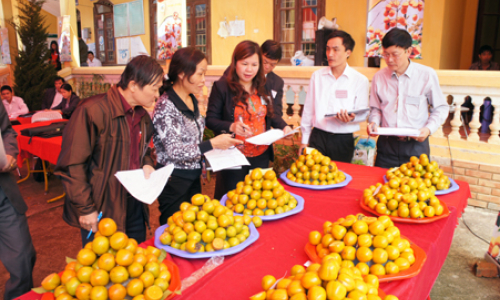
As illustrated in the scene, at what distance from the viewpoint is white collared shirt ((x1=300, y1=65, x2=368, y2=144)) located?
2.93 metres

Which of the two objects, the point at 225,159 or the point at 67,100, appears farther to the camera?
the point at 67,100

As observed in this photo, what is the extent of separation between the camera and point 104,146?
1792mm

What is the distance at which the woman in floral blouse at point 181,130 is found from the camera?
2.04m

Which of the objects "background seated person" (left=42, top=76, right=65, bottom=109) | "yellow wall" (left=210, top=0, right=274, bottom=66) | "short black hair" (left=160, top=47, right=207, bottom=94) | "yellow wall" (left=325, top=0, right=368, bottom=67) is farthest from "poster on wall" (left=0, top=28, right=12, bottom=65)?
"short black hair" (left=160, top=47, right=207, bottom=94)

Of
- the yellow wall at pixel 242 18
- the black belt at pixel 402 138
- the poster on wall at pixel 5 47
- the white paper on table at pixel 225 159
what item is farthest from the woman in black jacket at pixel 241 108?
the poster on wall at pixel 5 47

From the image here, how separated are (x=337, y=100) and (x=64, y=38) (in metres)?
9.05

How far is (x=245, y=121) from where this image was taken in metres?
2.63

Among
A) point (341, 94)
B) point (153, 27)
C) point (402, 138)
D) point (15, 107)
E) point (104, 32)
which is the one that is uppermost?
point (104, 32)

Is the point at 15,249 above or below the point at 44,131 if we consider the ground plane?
below

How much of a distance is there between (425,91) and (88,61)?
12.3 metres

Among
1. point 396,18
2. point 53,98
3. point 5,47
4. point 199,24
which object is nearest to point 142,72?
point 396,18

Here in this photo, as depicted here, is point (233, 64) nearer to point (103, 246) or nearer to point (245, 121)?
point (245, 121)

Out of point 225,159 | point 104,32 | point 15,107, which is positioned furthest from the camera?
point 104,32

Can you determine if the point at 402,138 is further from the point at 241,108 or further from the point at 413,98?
the point at 241,108
